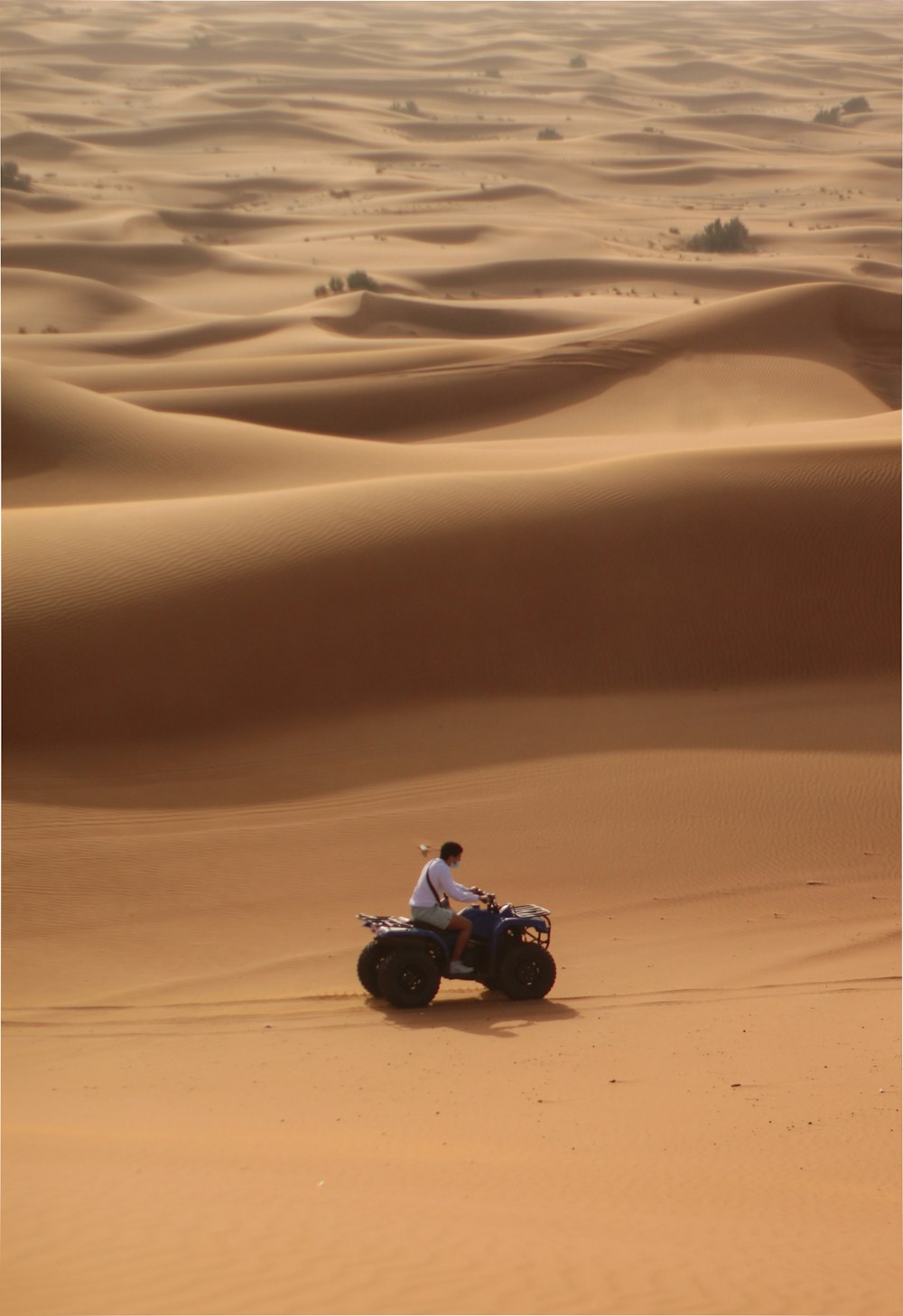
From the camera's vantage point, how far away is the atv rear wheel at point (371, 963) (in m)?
9.29

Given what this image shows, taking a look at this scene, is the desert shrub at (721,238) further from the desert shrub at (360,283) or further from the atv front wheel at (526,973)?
the atv front wheel at (526,973)

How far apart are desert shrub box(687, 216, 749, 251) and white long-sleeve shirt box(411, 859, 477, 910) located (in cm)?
4658

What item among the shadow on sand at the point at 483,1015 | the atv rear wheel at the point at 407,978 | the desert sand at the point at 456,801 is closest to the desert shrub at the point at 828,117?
the desert sand at the point at 456,801

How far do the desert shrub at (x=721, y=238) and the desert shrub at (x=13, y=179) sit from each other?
25.5 m

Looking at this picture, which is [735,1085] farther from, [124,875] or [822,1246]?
[124,875]

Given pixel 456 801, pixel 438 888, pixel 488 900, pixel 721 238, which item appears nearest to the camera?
pixel 438 888

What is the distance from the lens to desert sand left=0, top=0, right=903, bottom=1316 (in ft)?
17.9

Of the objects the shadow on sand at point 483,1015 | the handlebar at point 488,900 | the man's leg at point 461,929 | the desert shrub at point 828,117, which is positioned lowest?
the shadow on sand at point 483,1015

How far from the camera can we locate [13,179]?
58.0 meters

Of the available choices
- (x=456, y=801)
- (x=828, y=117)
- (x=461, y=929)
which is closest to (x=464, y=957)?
(x=461, y=929)

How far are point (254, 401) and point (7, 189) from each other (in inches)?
1276

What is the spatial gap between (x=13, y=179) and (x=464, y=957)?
55290 mm

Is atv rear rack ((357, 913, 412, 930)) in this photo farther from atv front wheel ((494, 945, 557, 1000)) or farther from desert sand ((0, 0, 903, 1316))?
atv front wheel ((494, 945, 557, 1000))

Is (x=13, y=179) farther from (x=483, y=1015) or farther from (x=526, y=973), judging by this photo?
(x=483, y=1015)
